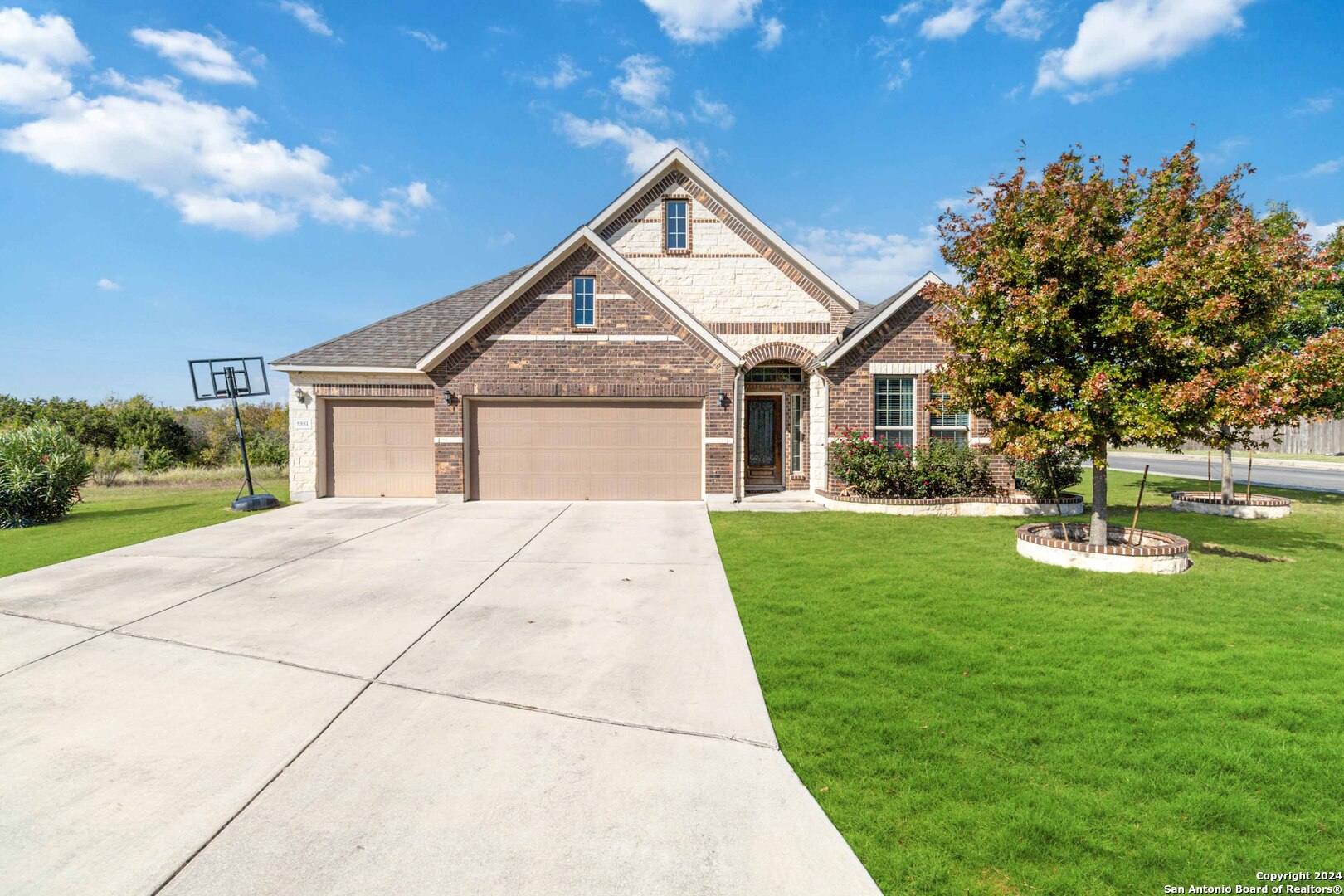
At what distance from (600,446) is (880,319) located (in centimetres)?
714

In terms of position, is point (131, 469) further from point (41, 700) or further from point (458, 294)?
point (41, 700)

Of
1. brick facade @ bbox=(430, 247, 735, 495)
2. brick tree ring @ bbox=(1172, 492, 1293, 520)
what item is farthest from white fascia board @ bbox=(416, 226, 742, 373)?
brick tree ring @ bbox=(1172, 492, 1293, 520)

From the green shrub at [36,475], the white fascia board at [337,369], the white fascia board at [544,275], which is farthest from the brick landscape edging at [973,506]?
the green shrub at [36,475]

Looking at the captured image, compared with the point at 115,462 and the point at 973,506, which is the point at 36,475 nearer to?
the point at 115,462

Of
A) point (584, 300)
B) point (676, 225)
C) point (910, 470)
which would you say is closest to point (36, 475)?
point (584, 300)

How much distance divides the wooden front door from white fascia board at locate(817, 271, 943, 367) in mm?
3094

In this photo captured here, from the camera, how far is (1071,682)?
440cm

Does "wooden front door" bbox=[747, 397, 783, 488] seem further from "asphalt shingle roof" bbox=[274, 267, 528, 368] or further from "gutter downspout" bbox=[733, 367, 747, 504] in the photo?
"asphalt shingle roof" bbox=[274, 267, 528, 368]

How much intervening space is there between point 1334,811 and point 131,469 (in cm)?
3317

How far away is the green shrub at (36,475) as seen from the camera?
12867mm

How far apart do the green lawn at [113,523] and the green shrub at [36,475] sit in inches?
20.0

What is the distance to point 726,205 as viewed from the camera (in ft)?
52.5

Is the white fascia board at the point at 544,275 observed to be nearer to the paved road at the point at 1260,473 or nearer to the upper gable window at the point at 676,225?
the upper gable window at the point at 676,225

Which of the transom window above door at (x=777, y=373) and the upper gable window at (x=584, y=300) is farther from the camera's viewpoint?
the transom window above door at (x=777, y=373)
